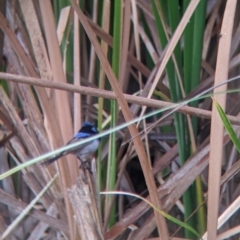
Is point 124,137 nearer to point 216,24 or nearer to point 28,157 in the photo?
point 28,157

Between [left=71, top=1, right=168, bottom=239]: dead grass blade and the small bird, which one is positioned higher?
[left=71, top=1, right=168, bottom=239]: dead grass blade

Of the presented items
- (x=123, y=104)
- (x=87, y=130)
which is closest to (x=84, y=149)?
(x=87, y=130)

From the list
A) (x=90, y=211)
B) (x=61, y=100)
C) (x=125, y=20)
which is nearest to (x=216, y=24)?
(x=125, y=20)

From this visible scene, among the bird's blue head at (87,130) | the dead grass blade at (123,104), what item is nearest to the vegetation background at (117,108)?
the bird's blue head at (87,130)

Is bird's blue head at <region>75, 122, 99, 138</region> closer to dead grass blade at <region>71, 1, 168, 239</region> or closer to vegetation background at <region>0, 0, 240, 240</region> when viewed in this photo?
vegetation background at <region>0, 0, 240, 240</region>

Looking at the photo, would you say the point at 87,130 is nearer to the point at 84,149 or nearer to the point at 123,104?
the point at 84,149

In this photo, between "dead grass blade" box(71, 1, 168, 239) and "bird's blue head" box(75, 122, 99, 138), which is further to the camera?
"bird's blue head" box(75, 122, 99, 138)

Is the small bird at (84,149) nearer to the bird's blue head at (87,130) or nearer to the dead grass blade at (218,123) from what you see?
the bird's blue head at (87,130)

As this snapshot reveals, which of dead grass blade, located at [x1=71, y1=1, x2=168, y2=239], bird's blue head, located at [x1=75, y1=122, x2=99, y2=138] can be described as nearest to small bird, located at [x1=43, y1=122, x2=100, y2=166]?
bird's blue head, located at [x1=75, y1=122, x2=99, y2=138]

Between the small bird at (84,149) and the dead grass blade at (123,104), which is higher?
the dead grass blade at (123,104)
